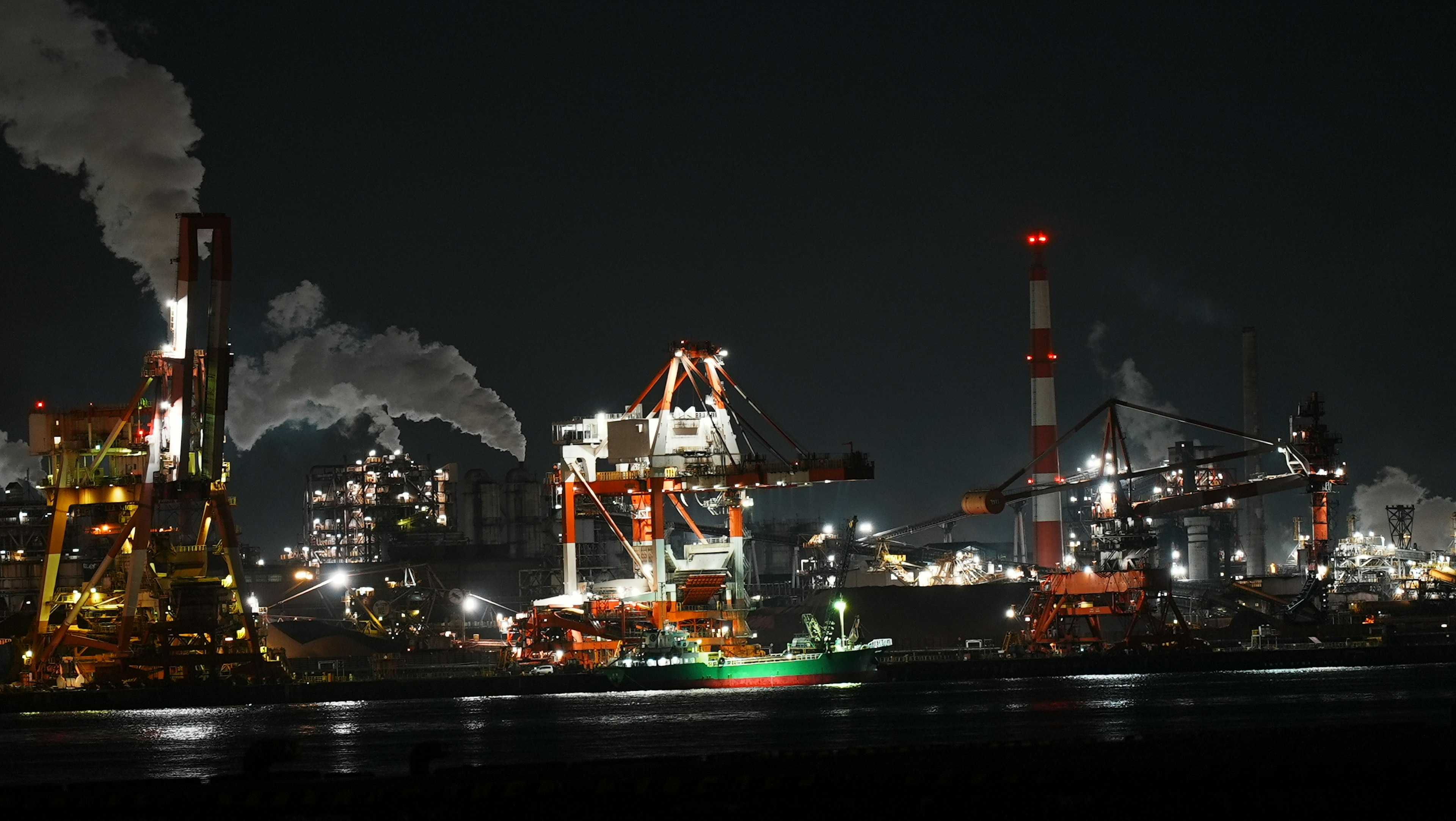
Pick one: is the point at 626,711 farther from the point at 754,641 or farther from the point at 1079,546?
the point at 1079,546

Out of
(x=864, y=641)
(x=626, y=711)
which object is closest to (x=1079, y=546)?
(x=864, y=641)

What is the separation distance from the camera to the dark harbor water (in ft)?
147

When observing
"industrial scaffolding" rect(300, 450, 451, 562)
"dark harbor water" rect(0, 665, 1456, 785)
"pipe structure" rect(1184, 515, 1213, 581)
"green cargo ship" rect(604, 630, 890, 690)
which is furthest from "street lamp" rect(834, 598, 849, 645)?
"pipe structure" rect(1184, 515, 1213, 581)

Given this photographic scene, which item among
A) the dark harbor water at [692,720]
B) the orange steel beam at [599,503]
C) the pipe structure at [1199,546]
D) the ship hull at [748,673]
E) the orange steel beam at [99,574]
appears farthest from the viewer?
the pipe structure at [1199,546]

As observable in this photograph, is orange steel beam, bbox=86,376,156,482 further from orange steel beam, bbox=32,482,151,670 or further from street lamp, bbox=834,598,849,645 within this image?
street lamp, bbox=834,598,849,645

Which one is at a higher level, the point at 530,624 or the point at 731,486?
the point at 731,486

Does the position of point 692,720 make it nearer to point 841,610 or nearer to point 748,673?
point 748,673

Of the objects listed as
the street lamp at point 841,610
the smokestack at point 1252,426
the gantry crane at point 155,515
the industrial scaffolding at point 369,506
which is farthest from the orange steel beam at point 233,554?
the smokestack at point 1252,426

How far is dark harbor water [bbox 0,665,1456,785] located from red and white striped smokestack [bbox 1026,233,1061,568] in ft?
81.2

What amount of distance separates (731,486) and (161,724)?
26.2 m

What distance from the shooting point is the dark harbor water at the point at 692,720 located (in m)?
44.8

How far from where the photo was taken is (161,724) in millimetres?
62312

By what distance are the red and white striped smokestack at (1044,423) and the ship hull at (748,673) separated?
80.9ft

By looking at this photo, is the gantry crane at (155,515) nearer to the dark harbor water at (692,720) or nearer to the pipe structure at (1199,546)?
the dark harbor water at (692,720)
